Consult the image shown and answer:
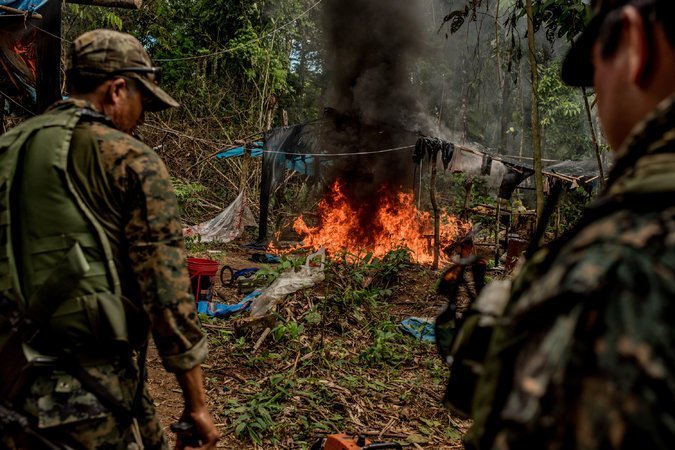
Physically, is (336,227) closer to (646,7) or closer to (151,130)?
(151,130)

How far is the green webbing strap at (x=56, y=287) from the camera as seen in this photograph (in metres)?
1.59

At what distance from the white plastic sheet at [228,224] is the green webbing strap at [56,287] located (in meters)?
13.0

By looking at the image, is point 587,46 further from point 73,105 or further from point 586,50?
point 73,105

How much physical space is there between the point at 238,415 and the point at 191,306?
2.91m

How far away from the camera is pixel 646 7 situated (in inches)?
29.9

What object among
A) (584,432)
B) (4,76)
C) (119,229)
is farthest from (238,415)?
(4,76)

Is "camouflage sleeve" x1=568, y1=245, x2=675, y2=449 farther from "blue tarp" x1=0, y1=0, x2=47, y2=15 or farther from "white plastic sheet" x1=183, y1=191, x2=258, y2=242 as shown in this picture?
"white plastic sheet" x1=183, y1=191, x2=258, y2=242

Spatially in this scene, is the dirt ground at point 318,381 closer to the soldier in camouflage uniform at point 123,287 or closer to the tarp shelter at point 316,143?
the soldier in camouflage uniform at point 123,287

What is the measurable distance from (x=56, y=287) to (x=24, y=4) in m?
6.07

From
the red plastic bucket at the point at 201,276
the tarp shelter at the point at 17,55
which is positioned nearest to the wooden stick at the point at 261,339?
the red plastic bucket at the point at 201,276

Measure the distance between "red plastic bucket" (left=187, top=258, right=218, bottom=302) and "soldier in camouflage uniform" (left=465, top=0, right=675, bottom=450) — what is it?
6.52m

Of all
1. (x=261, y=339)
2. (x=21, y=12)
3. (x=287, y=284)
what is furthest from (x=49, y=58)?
(x=261, y=339)

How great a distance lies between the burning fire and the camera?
13.4 meters

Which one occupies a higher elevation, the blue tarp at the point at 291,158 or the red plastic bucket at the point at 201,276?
the blue tarp at the point at 291,158
